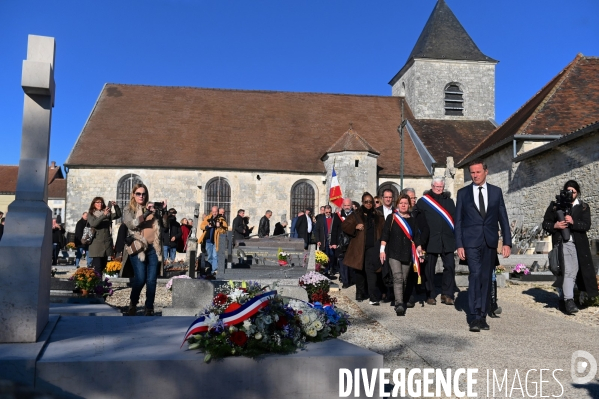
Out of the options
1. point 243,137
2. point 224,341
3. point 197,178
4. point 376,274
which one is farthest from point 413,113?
point 224,341

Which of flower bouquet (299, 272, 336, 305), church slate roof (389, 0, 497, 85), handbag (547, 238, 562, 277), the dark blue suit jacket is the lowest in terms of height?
flower bouquet (299, 272, 336, 305)

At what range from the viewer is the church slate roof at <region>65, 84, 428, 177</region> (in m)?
29.1

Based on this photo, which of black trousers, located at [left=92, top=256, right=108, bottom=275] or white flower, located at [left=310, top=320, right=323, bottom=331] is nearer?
white flower, located at [left=310, top=320, right=323, bottom=331]

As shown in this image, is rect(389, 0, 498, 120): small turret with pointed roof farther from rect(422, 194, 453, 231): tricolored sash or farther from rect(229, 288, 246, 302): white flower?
rect(229, 288, 246, 302): white flower

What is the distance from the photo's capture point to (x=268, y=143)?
3064 cm

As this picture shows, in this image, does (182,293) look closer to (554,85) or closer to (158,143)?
(554,85)

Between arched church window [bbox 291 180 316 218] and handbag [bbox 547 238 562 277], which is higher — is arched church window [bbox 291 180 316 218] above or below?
above

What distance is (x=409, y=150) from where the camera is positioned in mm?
31297

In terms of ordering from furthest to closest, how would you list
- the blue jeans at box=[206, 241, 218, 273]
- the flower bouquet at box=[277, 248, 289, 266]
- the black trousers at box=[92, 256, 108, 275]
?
1. the blue jeans at box=[206, 241, 218, 273]
2. the flower bouquet at box=[277, 248, 289, 266]
3. the black trousers at box=[92, 256, 108, 275]

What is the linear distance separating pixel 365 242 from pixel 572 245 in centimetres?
298

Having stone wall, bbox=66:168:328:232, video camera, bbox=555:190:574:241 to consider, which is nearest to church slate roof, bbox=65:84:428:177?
stone wall, bbox=66:168:328:232

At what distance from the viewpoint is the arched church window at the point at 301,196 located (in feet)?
98.3

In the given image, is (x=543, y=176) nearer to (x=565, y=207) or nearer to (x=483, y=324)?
(x=565, y=207)

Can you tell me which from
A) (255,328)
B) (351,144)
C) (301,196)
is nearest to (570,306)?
(255,328)
